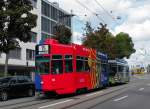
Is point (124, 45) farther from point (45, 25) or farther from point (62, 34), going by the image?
point (62, 34)

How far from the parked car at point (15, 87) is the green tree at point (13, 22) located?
455cm

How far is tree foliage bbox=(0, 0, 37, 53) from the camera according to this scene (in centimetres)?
3172

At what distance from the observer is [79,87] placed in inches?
1088

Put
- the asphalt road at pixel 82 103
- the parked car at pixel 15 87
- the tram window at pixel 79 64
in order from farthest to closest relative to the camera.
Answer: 1. the tram window at pixel 79 64
2. the parked car at pixel 15 87
3. the asphalt road at pixel 82 103

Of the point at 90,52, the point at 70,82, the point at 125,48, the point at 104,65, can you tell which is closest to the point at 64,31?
the point at 104,65

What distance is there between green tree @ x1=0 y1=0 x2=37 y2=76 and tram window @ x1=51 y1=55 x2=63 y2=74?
25.1 feet

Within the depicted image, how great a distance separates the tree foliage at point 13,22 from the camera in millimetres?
31719

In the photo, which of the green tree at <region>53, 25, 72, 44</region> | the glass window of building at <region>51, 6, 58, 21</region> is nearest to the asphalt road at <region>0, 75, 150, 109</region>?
the green tree at <region>53, 25, 72, 44</region>

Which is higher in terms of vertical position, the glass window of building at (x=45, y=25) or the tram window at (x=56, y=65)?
the glass window of building at (x=45, y=25)

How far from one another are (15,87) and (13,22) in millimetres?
6924

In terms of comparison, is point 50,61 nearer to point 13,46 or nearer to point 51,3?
point 13,46

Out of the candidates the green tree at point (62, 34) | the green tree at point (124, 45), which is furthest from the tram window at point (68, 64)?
the green tree at point (124, 45)

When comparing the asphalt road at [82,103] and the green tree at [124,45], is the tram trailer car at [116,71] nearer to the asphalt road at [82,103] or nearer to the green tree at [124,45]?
the asphalt road at [82,103]

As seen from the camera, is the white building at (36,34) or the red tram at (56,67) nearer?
the red tram at (56,67)
